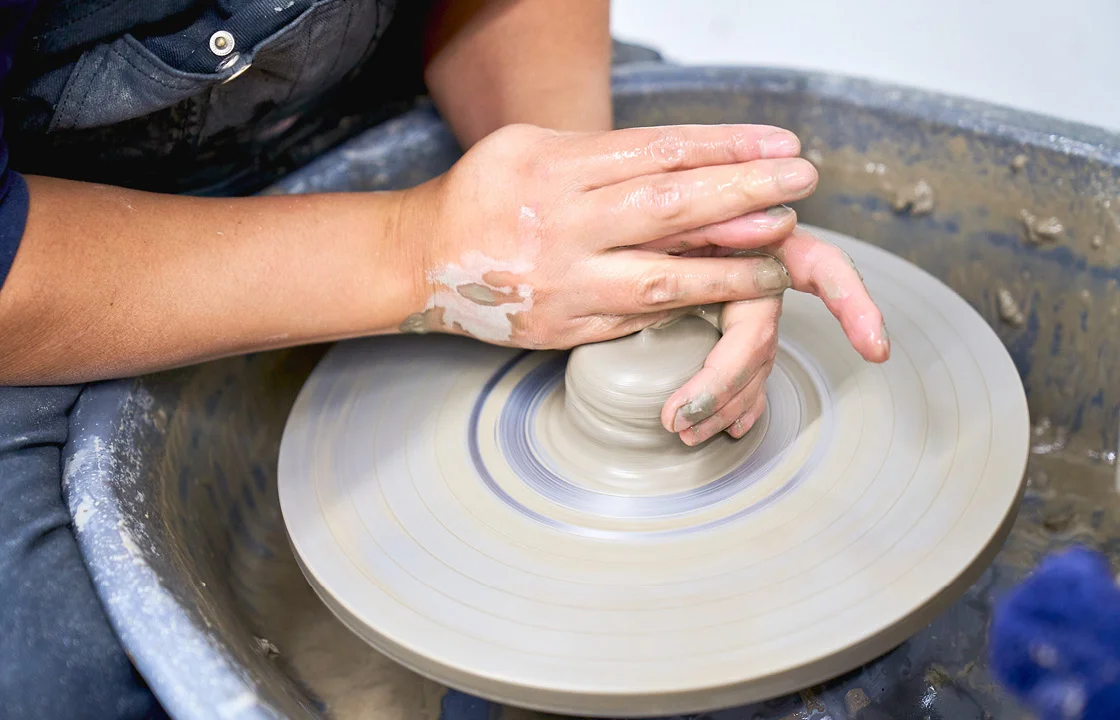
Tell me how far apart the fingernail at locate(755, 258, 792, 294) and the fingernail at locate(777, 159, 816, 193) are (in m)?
0.09

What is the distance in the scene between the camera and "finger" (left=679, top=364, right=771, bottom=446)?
925 millimetres

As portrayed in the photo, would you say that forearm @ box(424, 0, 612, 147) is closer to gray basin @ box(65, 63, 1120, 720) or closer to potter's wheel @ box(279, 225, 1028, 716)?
gray basin @ box(65, 63, 1120, 720)

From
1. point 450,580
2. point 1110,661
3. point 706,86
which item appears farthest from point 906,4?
point 450,580

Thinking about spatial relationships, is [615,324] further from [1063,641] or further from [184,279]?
[1063,641]

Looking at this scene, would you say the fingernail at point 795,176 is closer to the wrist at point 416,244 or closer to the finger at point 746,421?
the finger at point 746,421

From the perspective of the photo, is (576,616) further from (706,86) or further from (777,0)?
(777,0)

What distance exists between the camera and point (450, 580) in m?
0.90

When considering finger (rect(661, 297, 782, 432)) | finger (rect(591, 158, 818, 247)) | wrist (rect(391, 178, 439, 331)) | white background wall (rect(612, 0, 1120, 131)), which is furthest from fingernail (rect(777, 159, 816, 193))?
white background wall (rect(612, 0, 1120, 131))

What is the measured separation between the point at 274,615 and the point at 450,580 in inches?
13.3

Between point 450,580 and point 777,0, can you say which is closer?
point 450,580

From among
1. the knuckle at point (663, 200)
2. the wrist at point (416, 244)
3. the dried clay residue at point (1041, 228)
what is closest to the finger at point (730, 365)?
the knuckle at point (663, 200)

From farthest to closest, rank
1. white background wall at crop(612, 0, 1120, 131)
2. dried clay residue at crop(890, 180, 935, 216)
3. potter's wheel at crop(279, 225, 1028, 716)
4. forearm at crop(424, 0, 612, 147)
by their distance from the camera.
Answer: white background wall at crop(612, 0, 1120, 131) → dried clay residue at crop(890, 180, 935, 216) → forearm at crop(424, 0, 612, 147) → potter's wheel at crop(279, 225, 1028, 716)

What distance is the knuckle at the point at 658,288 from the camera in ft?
2.97

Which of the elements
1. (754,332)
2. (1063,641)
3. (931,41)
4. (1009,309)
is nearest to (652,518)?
(754,332)
